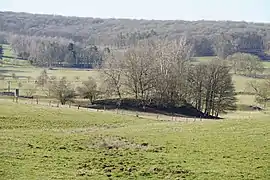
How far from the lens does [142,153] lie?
25.5 m

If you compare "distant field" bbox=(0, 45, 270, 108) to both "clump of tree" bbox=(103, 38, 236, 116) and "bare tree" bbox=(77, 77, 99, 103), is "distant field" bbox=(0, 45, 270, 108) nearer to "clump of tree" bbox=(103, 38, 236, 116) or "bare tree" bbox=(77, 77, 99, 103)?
"clump of tree" bbox=(103, 38, 236, 116)

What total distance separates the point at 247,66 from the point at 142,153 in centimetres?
13190

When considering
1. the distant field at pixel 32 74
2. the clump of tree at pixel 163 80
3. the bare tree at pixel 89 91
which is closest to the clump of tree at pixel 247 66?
the distant field at pixel 32 74

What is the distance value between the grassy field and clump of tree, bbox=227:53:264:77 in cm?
11687

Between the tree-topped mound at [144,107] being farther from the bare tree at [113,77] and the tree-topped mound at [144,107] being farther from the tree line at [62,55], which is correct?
the tree line at [62,55]

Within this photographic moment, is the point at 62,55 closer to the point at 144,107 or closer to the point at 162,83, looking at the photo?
the point at 162,83

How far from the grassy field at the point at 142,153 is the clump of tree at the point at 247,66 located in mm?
116872

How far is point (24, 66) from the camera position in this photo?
16225cm

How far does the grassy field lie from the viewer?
20.7 meters

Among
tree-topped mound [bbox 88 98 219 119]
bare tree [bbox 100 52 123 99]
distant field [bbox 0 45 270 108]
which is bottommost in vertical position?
Answer: tree-topped mound [bbox 88 98 219 119]

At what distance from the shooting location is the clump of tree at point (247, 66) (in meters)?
149

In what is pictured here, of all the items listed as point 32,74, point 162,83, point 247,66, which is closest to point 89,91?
point 162,83

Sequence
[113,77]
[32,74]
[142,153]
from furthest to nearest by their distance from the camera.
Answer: [32,74], [113,77], [142,153]

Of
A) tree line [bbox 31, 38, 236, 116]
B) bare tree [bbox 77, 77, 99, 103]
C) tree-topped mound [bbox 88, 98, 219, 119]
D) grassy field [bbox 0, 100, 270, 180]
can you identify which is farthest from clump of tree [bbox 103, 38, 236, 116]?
grassy field [bbox 0, 100, 270, 180]
